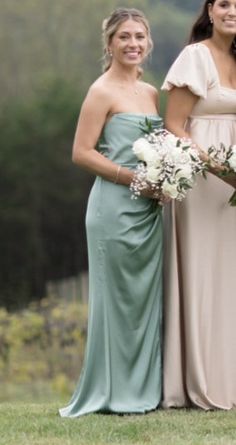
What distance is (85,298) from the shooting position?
1769 cm

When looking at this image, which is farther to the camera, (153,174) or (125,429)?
(153,174)

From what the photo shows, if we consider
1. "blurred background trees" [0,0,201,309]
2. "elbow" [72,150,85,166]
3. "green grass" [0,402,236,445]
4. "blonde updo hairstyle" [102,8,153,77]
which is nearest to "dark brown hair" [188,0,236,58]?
"blonde updo hairstyle" [102,8,153,77]

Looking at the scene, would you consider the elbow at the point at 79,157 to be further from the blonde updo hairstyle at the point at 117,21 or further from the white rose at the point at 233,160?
the white rose at the point at 233,160

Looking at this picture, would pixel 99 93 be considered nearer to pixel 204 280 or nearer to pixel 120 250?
pixel 120 250

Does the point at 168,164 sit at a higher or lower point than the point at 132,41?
lower

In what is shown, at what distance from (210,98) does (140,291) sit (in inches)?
41.8

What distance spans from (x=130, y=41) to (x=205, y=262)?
3.97 feet

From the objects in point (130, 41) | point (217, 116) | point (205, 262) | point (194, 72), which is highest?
point (130, 41)

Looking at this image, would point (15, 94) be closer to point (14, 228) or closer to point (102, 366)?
point (14, 228)

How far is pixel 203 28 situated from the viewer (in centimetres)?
735

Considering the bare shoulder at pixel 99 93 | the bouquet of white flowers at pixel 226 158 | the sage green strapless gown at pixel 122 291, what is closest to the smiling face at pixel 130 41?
the bare shoulder at pixel 99 93

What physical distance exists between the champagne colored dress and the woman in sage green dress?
12 centimetres

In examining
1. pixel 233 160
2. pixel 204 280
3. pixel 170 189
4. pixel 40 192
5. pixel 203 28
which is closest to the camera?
pixel 170 189

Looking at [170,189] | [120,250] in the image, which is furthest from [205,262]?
[170,189]
